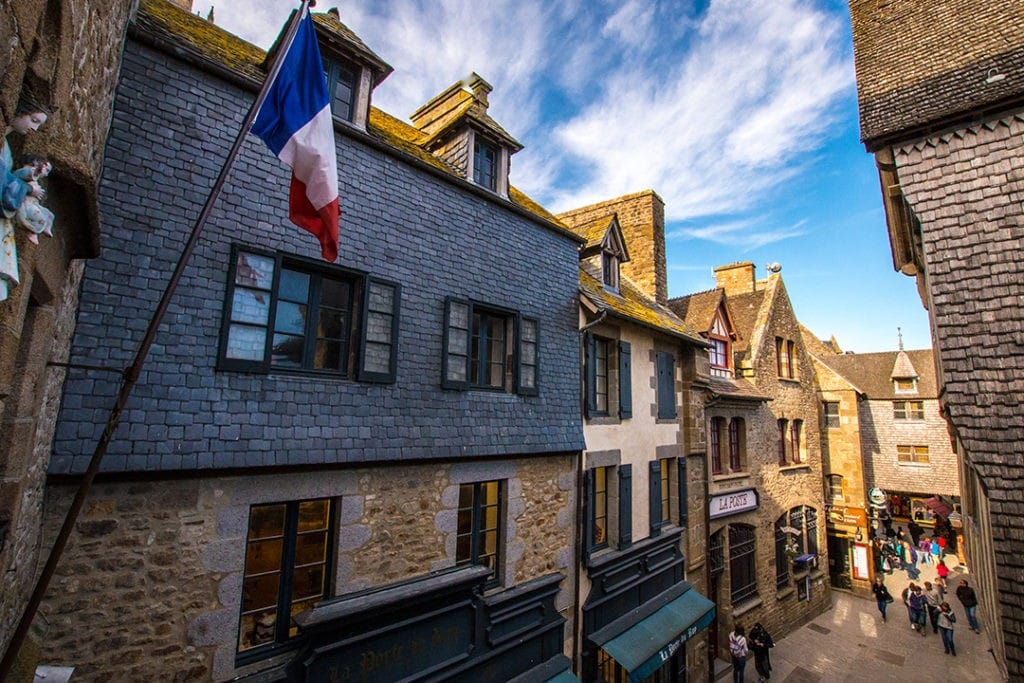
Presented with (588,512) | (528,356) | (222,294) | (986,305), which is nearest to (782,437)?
(986,305)

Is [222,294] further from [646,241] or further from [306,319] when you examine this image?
[646,241]

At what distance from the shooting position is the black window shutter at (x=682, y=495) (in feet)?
37.5

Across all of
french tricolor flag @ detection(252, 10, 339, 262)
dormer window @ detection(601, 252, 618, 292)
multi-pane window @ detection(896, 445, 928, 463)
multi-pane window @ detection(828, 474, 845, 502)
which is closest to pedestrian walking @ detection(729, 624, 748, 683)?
dormer window @ detection(601, 252, 618, 292)

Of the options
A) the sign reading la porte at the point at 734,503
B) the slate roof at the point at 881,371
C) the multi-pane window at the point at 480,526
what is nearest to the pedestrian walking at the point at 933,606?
the sign reading la porte at the point at 734,503

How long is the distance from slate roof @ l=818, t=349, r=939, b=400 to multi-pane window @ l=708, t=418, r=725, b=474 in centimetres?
1712

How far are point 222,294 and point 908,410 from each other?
104 feet

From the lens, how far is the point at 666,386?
11.5 metres

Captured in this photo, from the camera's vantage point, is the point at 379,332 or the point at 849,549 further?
the point at 849,549

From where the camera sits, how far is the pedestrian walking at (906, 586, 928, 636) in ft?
51.1

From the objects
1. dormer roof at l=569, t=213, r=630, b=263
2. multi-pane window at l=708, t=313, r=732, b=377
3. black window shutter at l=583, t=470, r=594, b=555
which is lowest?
black window shutter at l=583, t=470, r=594, b=555

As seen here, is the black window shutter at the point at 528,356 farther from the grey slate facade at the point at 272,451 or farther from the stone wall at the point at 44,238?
the stone wall at the point at 44,238

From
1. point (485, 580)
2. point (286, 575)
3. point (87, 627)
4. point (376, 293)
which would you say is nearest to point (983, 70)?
point (376, 293)

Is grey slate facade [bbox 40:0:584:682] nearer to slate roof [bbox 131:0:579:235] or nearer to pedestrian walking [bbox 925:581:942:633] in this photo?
slate roof [bbox 131:0:579:235]

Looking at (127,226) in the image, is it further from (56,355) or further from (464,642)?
(464,642)
